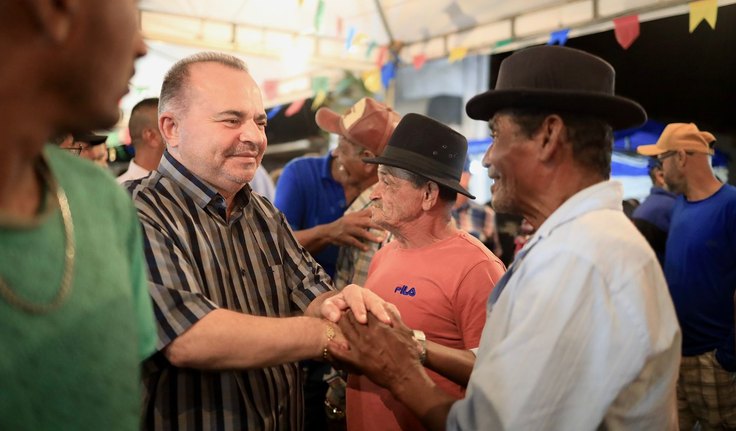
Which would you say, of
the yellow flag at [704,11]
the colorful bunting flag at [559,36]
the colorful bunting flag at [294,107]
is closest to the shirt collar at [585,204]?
the yellow flag at [704,11]

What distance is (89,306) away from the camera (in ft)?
2.63

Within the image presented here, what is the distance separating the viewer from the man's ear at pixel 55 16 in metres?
0.64

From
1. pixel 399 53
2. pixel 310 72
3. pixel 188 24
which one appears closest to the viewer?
pixel 188 24

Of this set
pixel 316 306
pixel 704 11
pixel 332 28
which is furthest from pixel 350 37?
pixel 316 306

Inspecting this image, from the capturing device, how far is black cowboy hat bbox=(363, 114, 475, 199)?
8.02 feet

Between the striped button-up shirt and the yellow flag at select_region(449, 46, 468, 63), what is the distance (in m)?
5.31

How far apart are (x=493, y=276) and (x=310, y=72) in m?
6.86

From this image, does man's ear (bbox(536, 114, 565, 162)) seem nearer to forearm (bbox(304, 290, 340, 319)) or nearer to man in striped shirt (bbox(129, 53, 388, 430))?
man in striped shirt (bbox(129, 53, 388, 430))

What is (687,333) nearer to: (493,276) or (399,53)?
(493,276)

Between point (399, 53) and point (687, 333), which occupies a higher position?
point (399, 53)

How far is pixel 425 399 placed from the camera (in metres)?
1.60

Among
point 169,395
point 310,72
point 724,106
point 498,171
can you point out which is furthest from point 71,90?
point 310,72

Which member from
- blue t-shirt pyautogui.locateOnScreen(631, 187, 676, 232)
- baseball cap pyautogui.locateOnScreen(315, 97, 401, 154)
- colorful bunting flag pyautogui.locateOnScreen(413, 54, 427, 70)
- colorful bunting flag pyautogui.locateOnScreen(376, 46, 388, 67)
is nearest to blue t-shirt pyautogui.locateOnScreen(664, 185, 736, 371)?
blue t-shirt pyautogui.locateOnScreen(631, 187, 676, 232)

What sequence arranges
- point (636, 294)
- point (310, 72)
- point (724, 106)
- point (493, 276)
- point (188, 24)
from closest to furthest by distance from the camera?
point (636, 294)
point (493, 276)
point (724, 106)
point (188, 24)
point (310, 72)
